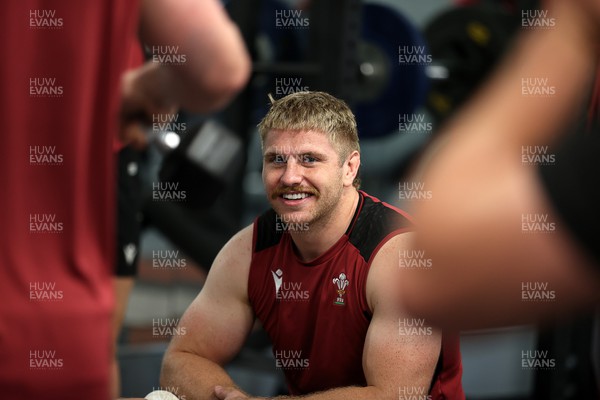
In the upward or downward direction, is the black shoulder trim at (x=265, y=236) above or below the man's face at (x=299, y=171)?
below

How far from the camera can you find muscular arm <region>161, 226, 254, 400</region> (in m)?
2.00

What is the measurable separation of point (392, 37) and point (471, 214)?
2.96 metres

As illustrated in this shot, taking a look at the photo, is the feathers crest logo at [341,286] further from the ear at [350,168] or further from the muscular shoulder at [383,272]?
the ear at [350,168]

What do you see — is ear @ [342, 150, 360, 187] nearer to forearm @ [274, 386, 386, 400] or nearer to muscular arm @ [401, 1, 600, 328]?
forearm @ [274, 386, 386, 400]

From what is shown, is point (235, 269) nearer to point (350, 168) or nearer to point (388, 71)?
point (350, 168)

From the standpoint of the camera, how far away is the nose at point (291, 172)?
1.86 m

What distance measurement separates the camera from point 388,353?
6.03 feet

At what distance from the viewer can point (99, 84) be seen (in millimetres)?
987

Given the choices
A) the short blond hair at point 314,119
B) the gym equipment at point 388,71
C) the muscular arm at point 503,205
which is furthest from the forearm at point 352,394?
the gym equipment at point 388,71

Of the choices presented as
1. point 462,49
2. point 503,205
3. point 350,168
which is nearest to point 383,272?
point 350,168

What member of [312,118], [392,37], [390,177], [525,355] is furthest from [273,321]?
[390,177]

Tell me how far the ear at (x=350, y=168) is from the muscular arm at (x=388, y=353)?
0.55ft

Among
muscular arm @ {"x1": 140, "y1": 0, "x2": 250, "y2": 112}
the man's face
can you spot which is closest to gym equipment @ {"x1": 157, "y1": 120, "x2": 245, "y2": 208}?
the man's face

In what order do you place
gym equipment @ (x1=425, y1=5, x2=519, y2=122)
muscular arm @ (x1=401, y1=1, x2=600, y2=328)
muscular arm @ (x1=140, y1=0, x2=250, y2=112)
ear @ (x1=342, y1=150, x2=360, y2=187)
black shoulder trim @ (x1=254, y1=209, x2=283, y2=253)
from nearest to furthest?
muscular arm @ (x1=401, y1=1, x2=600, y2=328)
muscular arm @ (x1=140, y1=0, x2=250, y2=112)
ear @ (x1=342, y1=150, x2=360, y2=187)
black shoulder trim @ (x1=254, y1=209, x2=283, y2=253)
gym equipment @ (x1=425, y1=5, x2=519, y2=122)
